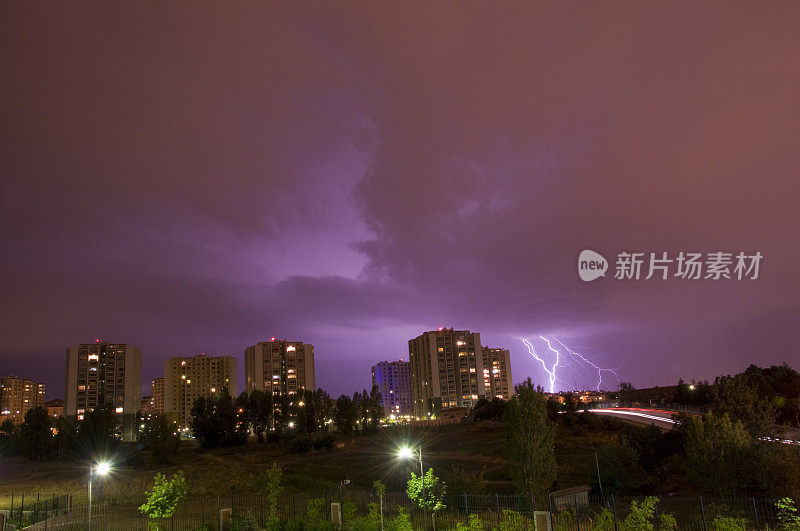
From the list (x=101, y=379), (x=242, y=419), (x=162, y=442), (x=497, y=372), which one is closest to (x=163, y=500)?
(x=162, y=442)

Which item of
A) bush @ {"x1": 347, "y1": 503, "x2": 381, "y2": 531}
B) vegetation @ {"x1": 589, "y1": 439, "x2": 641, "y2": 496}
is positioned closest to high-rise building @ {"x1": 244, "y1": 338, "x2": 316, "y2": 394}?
vegetation @ {"x1": 589, "y1": 439, "x2": 641, "y2": 496}

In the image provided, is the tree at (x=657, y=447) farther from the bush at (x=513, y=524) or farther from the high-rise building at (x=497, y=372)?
the high-rise building at (x=497, y=372)

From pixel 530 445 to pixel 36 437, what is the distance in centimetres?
7980

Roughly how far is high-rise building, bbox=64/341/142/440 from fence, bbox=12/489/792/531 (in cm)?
12371

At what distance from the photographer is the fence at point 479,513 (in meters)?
21.2

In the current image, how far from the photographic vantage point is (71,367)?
144 m

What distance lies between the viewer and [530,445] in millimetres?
25750

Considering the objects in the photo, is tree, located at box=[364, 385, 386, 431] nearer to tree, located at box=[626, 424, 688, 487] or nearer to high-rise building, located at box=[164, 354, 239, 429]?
tree, located at box=[626, 424, 688, 487]

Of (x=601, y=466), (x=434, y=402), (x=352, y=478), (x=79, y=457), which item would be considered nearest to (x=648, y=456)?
(x=601, y=466)

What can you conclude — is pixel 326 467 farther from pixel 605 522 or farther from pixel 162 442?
pixel 605 522

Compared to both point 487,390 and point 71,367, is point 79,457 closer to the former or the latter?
point 71,367

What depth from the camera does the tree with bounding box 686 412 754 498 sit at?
26.8 m

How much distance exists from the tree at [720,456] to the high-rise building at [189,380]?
17765 centimetres

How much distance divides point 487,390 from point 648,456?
140315 millimetres
